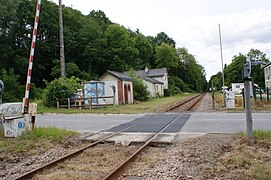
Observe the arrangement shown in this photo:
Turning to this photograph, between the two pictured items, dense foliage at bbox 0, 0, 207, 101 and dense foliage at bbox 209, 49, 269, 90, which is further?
dense foliage at bbox 209, 49, 269, 90

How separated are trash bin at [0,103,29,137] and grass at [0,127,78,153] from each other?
22cm

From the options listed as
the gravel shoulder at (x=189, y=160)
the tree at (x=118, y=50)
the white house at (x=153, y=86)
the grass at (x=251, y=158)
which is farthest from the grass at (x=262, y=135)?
the tree at (x=118, y=50)

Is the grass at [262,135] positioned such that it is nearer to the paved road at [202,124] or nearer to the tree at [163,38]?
the paved road at [202,124]

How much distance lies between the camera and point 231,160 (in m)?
5.54

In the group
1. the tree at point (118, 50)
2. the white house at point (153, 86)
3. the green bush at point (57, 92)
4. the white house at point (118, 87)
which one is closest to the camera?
the green bush at point (57, 92)

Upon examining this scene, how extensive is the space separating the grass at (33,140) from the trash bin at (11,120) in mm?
224

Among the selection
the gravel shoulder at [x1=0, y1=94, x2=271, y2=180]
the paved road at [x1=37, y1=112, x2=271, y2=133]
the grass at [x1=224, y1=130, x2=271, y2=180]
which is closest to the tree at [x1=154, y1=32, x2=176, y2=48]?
the paved road at [x1=37, y1=112, x2=271, y2=133]

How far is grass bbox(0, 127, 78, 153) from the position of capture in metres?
7.52

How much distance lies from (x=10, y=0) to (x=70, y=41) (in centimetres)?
1218

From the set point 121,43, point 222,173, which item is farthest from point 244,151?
point 121,43

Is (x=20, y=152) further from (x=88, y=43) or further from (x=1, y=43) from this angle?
(x=88, y=43)

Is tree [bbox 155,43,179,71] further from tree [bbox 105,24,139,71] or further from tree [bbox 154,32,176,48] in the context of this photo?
tree [bbox 154,32,176,48]

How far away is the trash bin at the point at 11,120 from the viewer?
871 cm

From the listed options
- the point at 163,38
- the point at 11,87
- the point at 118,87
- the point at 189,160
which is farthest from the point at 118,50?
the point at 163,38
